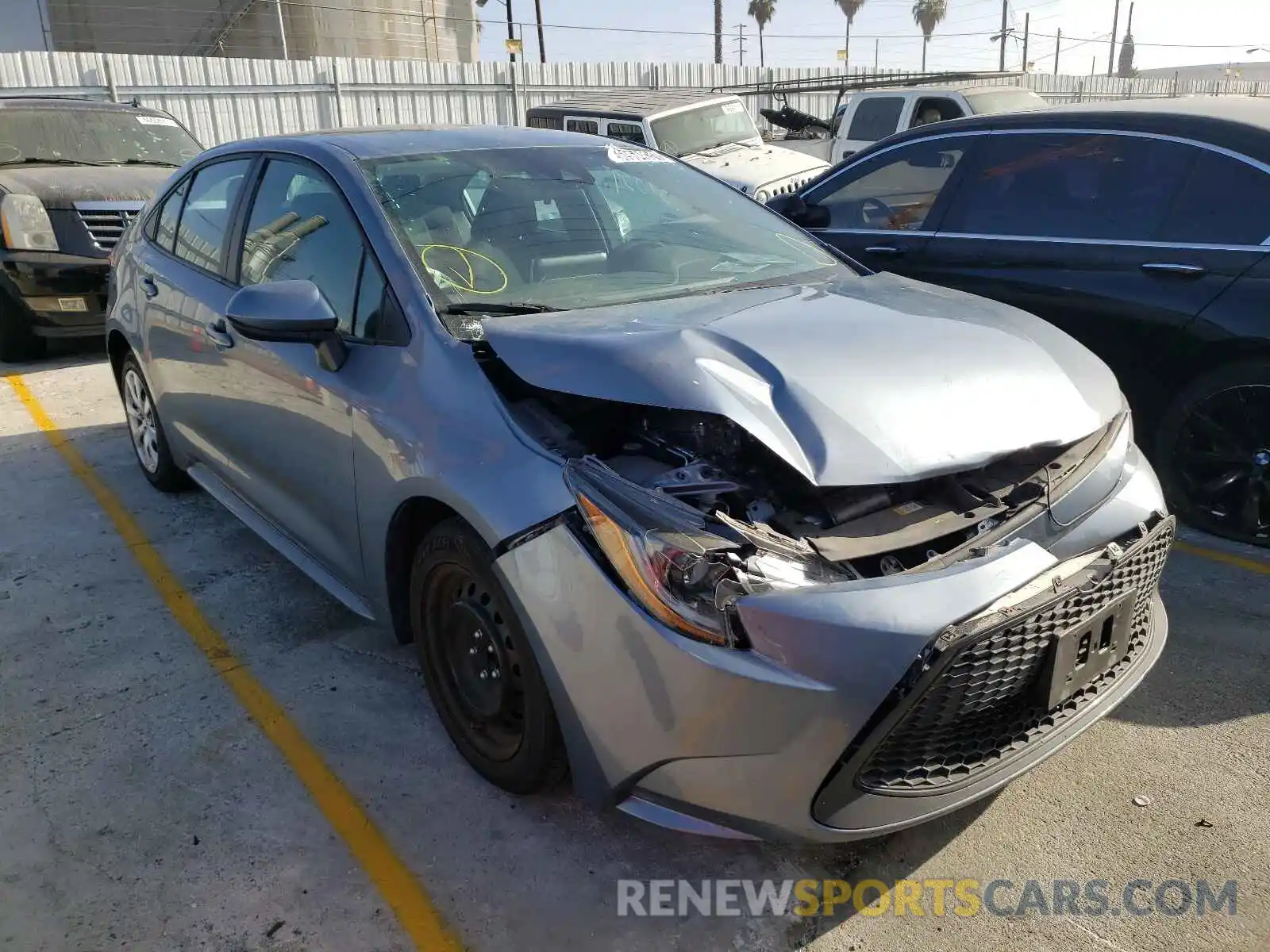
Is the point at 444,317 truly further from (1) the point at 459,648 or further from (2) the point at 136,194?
(2) the point at 136,194

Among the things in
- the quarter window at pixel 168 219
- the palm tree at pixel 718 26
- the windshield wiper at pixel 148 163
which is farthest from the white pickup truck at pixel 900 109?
the palm tree at pixel 718 26

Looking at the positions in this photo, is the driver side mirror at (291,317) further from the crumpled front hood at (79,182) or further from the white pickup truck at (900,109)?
the white pickup truck at (900,109)

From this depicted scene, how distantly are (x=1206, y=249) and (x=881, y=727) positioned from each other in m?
3.04

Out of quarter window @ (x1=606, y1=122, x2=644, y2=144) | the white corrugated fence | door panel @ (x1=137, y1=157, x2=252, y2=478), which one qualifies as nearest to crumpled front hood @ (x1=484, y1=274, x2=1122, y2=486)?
door panel @ (x1=137, y1=157, x2=252, y2=478)

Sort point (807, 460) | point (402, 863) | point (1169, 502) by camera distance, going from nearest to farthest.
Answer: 1. point (807, 460)
2. point (402, 863)
3. point (1169, 502)

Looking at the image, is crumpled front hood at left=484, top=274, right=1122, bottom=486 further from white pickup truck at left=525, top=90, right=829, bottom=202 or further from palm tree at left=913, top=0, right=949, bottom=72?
palm tree at left=913, top=0, right=949, bottom=72

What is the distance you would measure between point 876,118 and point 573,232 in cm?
1009

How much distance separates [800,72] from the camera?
22.6 meters

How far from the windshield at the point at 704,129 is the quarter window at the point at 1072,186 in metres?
6.22

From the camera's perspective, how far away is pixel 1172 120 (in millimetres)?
4137

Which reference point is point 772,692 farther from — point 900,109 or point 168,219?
point 900,109

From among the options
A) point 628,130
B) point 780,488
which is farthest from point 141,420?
point 628,130

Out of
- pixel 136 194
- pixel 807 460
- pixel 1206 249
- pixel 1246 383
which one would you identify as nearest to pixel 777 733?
pixel 807 460

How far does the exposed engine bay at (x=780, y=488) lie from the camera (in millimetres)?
2090
